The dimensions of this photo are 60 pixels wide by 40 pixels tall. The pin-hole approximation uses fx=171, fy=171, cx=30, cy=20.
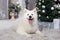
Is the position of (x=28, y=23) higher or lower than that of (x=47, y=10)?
lower

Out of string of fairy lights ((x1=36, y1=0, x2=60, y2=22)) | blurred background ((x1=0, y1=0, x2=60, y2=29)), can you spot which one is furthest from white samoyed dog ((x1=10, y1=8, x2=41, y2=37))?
string of fairy lights ((x1=36, y1=0, x2=60, y2=22))

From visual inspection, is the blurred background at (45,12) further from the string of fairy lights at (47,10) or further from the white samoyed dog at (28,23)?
the white samoyed dog at (28,23)

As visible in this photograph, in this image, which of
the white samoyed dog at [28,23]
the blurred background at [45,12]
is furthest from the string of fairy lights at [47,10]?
the white samoyed dog at [28,23]

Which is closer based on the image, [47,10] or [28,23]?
[28,23]

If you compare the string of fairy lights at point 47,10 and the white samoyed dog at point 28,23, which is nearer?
the white samoyed dog at point 28,23

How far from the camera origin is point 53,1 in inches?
165

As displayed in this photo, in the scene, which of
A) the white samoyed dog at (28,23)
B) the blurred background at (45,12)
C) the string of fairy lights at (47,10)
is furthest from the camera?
the string of fairy lights at (47,10)

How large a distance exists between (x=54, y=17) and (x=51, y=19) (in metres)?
0.09

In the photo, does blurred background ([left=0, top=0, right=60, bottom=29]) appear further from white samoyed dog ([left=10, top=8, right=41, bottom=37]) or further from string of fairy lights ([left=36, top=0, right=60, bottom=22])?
white samoyed dog ([left=10, top=8, right=41, bottom=37])

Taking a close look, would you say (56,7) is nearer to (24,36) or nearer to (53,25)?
(53,25)

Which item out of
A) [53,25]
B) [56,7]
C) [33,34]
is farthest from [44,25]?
[33,34]

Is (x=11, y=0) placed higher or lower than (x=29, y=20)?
higher

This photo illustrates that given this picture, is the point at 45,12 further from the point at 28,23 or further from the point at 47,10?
the point at 28,23

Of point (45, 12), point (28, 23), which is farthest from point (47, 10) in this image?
point (28, 23)
